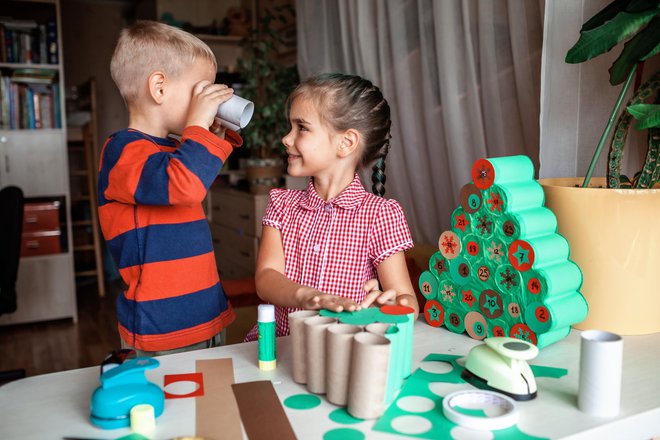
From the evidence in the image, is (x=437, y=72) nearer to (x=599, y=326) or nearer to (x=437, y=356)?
(x=599, y=326)

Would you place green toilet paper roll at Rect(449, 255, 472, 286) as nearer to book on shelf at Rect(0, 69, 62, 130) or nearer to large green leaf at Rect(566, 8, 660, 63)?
large green leaf at Rect(566, 8, 660, 63)

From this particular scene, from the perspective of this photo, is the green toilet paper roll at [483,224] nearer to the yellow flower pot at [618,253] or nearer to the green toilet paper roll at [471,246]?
the green toilet paper roll at [471,246]

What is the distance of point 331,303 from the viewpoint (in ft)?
3.11

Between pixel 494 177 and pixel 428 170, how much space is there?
1092mm

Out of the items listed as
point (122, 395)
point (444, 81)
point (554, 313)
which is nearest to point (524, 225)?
point (554, 313)

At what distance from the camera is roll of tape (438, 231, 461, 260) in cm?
117

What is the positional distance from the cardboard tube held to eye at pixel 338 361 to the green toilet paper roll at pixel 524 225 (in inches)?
15.4

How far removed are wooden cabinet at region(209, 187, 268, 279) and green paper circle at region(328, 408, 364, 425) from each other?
225cm

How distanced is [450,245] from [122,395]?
2.19ft

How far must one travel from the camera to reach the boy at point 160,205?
1.20 meters

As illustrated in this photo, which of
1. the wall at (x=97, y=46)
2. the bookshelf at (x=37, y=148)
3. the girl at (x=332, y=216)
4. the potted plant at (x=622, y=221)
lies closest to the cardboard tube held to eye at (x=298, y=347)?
the girl at (x=332, y=216)

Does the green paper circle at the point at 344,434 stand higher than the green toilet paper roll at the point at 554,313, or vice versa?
the green toilet paper roll at the point at 554,313

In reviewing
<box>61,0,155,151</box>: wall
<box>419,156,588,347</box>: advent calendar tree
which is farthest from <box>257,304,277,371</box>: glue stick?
<box>61,0,155,151</box>: wall

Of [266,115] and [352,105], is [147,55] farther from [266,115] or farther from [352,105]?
[266,115]
